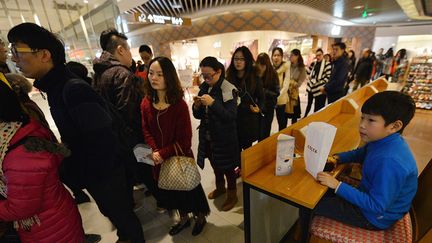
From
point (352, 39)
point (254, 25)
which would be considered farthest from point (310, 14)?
point (352, 39)

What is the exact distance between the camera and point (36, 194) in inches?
35.3

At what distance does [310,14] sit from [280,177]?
9.73 meters

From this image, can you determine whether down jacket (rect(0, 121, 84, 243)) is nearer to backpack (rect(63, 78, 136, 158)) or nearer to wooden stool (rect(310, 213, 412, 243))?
backpack (rect(63, 78, 136, 158))

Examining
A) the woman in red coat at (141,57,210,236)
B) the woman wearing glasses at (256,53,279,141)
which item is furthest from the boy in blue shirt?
the woman wearing glasses at (256,53,279,141)

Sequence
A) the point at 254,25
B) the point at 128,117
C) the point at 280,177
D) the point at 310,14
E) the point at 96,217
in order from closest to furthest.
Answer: the point at 280,177
the point at 128,117
the point at 96,217
the point at 254,25
the point at 310,14

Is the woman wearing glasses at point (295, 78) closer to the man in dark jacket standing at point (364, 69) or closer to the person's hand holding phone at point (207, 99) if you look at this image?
the person's hand holding phone at point (207, 99)

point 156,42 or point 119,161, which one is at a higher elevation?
point 156,42

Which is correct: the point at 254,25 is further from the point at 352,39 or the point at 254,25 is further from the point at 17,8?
the point at 352,39

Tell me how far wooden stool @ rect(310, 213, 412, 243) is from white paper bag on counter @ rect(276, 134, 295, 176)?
0.37m

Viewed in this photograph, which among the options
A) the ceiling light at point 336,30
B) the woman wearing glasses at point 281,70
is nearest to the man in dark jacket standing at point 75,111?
the woman wearing glasses at point 281,70

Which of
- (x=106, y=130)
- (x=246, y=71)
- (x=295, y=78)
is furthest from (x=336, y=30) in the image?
(x=106, y=130)

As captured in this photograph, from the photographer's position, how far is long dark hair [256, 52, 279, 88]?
2480 mm

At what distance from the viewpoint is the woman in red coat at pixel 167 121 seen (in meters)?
1.44

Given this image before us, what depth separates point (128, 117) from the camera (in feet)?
5.79
